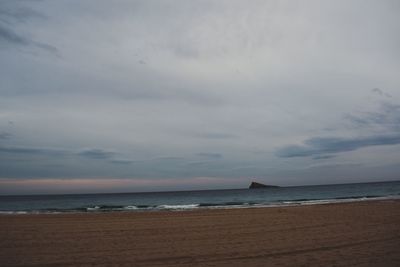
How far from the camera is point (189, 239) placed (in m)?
12.6

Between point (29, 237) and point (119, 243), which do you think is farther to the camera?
point (29, 237)

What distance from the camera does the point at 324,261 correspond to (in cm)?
859

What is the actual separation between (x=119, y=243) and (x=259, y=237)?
4869mm

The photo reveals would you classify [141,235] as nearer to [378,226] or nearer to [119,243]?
[119,243]

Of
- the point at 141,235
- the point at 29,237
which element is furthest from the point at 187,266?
the point at 29,237

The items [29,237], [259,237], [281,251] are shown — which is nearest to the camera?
[281,251]

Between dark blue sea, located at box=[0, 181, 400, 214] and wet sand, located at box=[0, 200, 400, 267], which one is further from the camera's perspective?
dark blue sea, located at box=[0, 181, 400, 214]

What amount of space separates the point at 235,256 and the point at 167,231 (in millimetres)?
6065

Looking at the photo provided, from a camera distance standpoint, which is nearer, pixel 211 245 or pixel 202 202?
pixel 211 245

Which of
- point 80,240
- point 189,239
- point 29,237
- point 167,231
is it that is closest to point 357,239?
point 189,239

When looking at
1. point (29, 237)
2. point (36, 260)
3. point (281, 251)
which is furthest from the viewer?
point (29, 237)

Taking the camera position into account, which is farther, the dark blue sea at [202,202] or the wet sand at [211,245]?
the dark blue sea at [202,202]

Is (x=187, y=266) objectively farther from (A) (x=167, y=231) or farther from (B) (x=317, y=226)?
(B) (x=317, y=226)

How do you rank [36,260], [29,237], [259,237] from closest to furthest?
[36,260], [259,237], [29,237]
